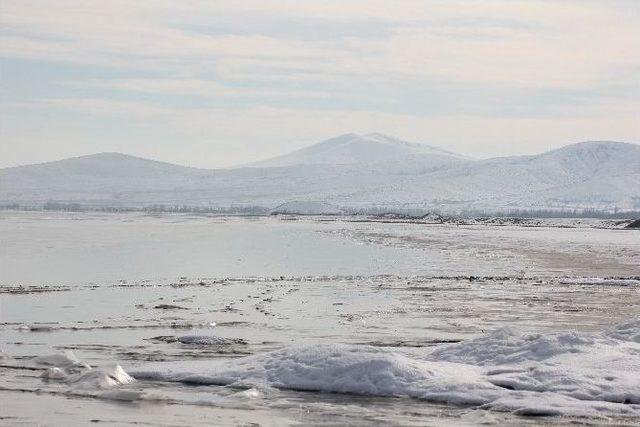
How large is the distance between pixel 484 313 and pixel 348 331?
4.83 m

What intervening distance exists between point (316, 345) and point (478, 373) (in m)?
2.19

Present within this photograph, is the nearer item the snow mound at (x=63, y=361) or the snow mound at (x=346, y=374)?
the snow mound at (x=346, y=374)

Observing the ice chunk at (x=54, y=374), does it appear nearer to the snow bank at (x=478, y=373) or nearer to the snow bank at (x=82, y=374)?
the snow bank at (x=82, y=374)

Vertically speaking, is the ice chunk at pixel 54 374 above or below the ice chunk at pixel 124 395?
above

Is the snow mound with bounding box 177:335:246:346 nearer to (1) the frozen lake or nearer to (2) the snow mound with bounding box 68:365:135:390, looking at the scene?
(1) the frozen lake

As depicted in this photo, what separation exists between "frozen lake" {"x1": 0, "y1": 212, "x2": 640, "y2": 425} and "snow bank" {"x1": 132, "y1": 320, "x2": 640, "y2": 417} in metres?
0.03

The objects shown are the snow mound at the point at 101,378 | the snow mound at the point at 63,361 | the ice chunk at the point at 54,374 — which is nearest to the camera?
the snow mound at the point at 101,378

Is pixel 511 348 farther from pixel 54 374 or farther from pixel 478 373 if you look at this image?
pixel 54 374

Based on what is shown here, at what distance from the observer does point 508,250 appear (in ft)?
181

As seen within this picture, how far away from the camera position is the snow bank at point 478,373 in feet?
40.9

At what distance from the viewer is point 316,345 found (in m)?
14.4

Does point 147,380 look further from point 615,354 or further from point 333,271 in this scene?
point 333,271

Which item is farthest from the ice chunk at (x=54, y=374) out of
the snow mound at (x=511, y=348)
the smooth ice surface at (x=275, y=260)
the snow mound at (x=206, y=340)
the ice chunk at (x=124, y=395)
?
the smooth ice surface at (x=275, y=260)

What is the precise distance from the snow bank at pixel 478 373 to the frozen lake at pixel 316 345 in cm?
3
